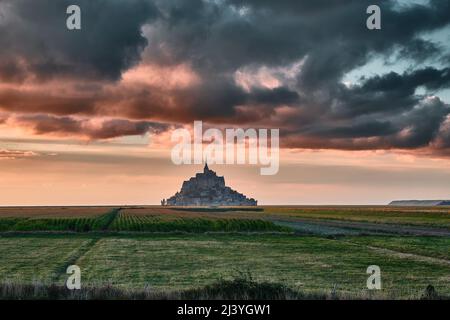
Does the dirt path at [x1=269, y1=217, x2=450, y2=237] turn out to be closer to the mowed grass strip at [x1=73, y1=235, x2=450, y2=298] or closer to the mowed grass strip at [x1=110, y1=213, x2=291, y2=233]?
the mowed grass strip at [x1=110, y1=213, x2=291, y2=233]

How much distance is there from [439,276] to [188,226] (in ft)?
158

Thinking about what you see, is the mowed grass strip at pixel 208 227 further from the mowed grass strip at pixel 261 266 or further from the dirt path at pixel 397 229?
the mowed grass strip at pixel 261 266

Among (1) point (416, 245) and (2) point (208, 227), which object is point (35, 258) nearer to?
(1) point (416, 245)

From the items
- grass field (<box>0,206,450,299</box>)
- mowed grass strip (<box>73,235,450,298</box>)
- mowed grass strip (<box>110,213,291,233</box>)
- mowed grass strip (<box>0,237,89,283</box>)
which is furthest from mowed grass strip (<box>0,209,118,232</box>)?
mowed grass strip (<box>73,235,450,298</box>)

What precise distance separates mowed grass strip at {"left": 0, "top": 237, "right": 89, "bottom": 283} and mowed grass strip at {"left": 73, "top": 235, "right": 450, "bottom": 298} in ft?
7.22

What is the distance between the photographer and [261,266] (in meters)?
34.8

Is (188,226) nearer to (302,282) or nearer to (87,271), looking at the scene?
(87,271)

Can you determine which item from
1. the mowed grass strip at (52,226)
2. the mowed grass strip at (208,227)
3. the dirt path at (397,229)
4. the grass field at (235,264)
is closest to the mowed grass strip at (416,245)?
the grass field at (235,264)

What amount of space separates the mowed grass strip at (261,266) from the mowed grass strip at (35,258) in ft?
7.22

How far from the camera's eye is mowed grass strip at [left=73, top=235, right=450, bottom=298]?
27.2 m

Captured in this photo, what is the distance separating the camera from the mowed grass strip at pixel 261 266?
27.2 m

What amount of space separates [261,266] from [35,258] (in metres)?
18.3
